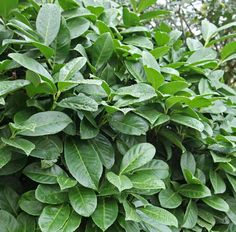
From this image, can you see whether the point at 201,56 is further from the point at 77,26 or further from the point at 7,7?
the point at 7,7

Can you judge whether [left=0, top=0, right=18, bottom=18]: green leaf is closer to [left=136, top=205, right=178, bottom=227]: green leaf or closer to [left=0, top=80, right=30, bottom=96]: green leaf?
[left=0, top=80, right=30, bottom=96]: green leaf

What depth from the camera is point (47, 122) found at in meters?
0.81

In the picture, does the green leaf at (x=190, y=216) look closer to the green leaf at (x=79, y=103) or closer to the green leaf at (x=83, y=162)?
the green leaf at (x=83, y=162)

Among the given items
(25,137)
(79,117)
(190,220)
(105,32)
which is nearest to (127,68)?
(105,32)

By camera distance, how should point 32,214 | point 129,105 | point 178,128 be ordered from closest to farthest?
point 32,214
point 129,105
point 178,128

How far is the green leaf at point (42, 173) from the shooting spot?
0.83 meters

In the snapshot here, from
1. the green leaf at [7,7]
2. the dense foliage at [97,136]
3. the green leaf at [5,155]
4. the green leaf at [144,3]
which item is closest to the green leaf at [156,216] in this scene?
the dense foliage at [97,136]

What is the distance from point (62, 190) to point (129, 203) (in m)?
0.17

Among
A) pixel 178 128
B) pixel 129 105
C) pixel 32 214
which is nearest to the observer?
pixel 32 214

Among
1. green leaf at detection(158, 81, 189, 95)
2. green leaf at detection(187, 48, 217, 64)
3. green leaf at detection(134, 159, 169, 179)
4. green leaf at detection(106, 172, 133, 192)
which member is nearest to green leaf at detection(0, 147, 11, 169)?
green leaf at detection(106, 172, 133, 192)

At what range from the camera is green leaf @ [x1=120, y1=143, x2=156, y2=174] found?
87 cm

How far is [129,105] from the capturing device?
3.06ft

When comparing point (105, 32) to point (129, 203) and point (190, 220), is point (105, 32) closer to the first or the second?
point (129, 203)

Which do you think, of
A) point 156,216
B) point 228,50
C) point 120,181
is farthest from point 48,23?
point 228,50
